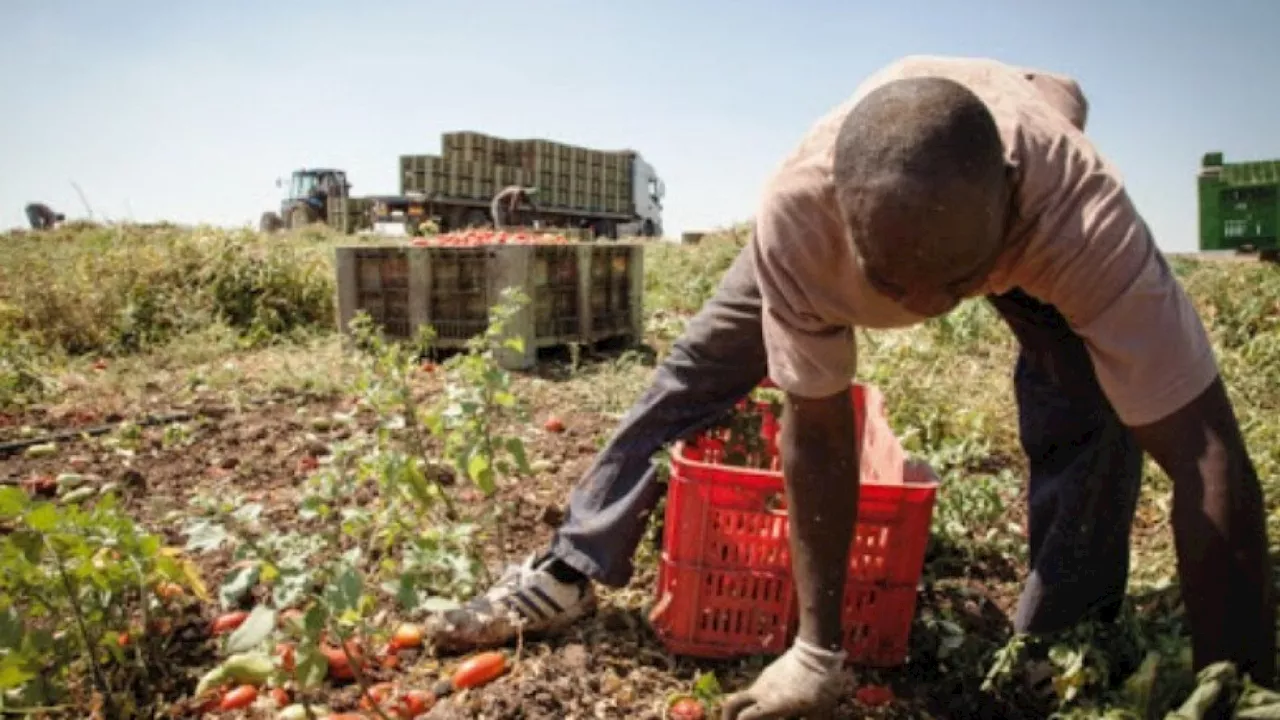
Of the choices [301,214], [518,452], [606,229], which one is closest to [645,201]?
[606,229]

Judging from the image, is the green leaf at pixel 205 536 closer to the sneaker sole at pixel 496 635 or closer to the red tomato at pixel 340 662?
the red tomato at pixel 340 662

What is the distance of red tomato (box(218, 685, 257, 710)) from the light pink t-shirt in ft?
5.06

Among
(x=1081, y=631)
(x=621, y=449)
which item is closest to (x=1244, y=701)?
(x=1081, y=631)

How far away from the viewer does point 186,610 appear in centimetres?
259

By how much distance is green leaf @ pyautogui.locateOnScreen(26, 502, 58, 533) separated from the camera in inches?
70.4

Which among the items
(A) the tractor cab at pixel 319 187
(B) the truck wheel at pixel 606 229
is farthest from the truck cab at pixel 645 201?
(A) the tractor cab at pixel 319 187

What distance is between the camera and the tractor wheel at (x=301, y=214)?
2080cm

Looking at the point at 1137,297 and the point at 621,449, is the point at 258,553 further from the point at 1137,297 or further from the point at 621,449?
the point at 1137,297

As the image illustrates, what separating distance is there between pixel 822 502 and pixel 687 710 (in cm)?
60

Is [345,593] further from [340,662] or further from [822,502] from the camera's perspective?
[822,502]

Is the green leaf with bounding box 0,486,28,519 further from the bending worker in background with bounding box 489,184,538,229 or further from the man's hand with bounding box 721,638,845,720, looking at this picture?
the bending worker in background with bounding box 489,184,538,229

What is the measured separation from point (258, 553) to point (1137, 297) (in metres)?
1.72

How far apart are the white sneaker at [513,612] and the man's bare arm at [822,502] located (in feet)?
2.32

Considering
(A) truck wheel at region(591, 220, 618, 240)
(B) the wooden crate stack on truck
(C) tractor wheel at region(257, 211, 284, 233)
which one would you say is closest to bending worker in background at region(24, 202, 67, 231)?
(C) tractor wheel at region(257, 211, 284, 233)
